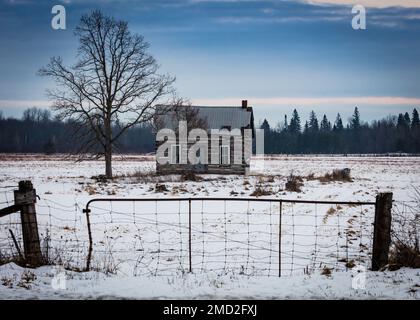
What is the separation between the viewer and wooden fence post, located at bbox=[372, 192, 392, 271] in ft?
19.7

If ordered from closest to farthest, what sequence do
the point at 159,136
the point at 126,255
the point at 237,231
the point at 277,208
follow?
the point at 126,255 < the point at 237,231 < the point at 277,208 < the point at 159,136

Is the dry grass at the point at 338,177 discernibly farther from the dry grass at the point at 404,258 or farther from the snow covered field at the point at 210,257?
the dry grass at the point at 404,258

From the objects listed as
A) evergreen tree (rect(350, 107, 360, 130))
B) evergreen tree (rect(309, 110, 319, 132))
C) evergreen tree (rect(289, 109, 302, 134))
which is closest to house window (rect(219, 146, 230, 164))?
evergreen tree (rect(289, 109, 302, 134))

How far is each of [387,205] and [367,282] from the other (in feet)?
4.39

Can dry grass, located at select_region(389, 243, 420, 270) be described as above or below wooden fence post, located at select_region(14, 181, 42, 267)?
below

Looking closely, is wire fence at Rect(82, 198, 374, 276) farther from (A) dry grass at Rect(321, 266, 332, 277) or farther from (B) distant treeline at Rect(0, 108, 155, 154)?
(B) distant treeline at Rect(0, 108, 155, 154)

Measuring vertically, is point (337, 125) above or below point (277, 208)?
above

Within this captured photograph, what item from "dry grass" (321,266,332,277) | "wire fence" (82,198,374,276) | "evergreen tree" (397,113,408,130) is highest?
"evergreen tree" (397,113,408,130)

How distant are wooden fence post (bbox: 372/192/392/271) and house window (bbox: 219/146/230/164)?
29.0 meters

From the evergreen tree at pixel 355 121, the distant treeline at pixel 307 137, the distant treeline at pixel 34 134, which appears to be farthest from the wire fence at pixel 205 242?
the evergreen tree at pixel 355 121

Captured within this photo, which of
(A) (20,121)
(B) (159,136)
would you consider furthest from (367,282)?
(A) (20,121)

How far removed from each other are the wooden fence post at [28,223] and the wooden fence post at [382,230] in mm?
5704
